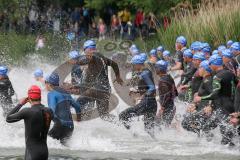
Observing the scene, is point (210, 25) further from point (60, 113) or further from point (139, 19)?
point (60, 113)

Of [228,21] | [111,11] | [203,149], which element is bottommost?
[203,149]

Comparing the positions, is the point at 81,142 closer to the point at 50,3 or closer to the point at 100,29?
the point at 100,29

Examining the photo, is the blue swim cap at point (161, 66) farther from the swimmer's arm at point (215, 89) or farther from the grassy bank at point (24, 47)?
the grassy bank at point (24, 47)

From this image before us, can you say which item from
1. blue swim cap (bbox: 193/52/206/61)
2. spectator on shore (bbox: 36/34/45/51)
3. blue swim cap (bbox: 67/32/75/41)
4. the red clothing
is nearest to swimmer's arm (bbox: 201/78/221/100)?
blue swim cap (bbox: 193/52/206/61)

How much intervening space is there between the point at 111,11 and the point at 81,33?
241cm

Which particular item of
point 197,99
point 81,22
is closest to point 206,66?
point 197,99

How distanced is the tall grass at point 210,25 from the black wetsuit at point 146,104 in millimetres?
8197

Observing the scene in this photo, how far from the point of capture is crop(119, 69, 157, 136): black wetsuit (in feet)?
57.6

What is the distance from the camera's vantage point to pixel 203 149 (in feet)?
53.8

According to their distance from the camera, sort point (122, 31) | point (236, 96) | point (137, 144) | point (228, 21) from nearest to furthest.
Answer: point (236, 96) → point (137, 144) → point (228, 21) → point (122, 31)

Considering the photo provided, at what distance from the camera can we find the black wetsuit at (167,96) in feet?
59.1

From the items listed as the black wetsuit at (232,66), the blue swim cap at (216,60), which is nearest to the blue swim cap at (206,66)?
the blue swim cap at (216,60)

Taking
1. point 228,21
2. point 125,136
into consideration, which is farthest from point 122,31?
point 125,136

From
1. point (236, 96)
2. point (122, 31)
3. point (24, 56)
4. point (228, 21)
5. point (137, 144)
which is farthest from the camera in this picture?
point (122, 31)
